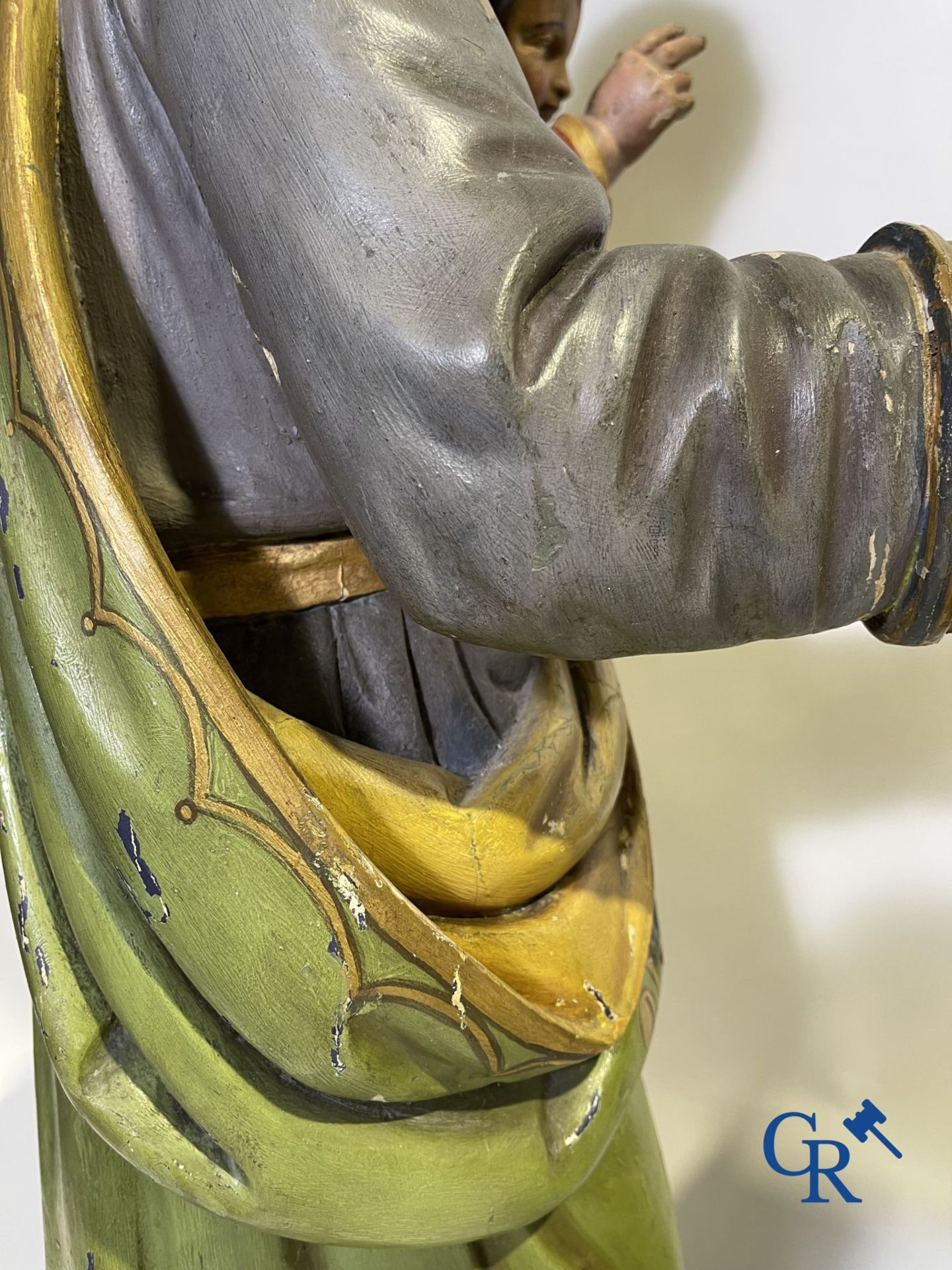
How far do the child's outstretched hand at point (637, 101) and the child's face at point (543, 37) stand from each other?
122 mm

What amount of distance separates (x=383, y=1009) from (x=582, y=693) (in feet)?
0.94

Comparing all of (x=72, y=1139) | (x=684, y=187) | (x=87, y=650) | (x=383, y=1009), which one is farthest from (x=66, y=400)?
(x=684, y=187)

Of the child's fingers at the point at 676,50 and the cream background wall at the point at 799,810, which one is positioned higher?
the child's fingers at the point at 676,50

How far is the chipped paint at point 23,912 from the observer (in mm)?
550

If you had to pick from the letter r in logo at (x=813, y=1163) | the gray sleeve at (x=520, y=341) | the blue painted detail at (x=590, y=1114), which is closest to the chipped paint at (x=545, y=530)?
the gray sleeve at (x=520, y=341)

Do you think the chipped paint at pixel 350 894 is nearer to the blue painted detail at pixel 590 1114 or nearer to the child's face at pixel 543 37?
the blue painted detail at pixel 590 1114

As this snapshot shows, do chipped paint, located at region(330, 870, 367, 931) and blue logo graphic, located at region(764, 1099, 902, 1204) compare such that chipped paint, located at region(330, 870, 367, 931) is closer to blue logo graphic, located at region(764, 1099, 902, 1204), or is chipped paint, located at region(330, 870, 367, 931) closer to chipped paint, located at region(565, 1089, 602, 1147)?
chipped paint, located at region(565, 1089, 602, 1147)

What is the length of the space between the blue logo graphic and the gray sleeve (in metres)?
0.88

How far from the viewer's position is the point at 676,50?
888 mm

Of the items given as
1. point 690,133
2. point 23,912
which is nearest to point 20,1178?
point 23,912

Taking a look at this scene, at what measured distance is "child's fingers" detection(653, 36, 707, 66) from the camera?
88 cm

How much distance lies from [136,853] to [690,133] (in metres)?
0.91

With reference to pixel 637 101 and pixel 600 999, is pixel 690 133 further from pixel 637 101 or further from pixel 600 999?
pixel 600 999

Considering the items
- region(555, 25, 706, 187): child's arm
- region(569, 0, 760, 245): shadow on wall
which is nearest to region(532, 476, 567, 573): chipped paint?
region(555, 25, 706, 187): child's arm
